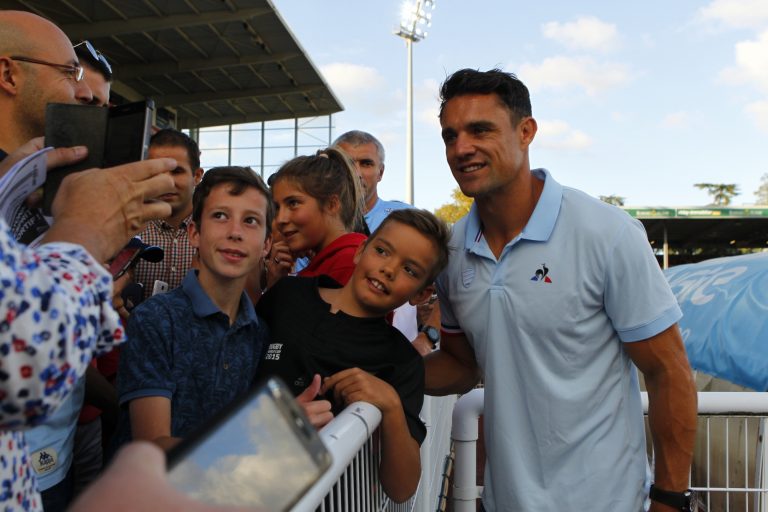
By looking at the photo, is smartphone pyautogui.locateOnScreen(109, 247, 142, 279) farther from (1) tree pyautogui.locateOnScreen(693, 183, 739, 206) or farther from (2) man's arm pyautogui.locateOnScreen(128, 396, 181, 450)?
(1) tree pyautogui.locateOnScreen(693, 183, 739, 206)

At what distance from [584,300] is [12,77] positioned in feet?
6.15

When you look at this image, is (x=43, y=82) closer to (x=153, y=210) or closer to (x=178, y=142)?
(x=153, y=210)

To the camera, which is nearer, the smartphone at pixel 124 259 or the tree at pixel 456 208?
the smartphone at pixel 124 259

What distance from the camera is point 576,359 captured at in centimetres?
221

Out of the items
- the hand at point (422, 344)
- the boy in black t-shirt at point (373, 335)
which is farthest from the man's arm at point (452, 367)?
the boy in black t-shirt at point (373, 335)

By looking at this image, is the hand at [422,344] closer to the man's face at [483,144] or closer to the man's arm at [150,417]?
the man's face at [483,144]

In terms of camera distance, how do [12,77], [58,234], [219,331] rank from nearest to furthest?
[58,234] → [12,77] → [219,331]

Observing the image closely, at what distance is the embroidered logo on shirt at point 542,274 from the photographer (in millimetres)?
2215

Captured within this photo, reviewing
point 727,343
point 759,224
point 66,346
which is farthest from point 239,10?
point 759,224

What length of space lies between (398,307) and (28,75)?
1.37 m

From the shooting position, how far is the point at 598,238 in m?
2.18

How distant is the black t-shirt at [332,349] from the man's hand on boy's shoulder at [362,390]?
0.13m

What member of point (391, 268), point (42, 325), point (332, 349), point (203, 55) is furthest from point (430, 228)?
point (203, 55)

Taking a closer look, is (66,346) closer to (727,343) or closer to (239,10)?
(727,343)
